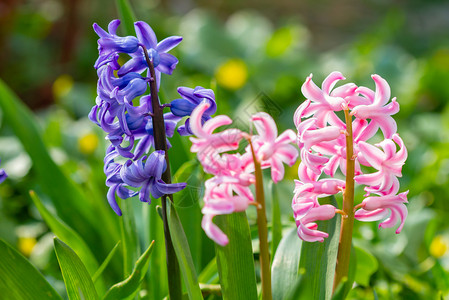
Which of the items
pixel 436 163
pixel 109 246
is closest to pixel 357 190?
pixel 436 163

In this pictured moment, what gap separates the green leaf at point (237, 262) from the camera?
0.85m

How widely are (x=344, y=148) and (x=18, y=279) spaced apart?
55cm

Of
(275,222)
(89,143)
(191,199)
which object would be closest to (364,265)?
(275,222)

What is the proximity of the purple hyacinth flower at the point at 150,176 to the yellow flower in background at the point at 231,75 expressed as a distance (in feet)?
7.23

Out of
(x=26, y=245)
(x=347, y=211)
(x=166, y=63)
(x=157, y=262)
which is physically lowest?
(x=26, y=245)

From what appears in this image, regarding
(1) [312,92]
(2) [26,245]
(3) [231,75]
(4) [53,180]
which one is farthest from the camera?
(3) [231,75]

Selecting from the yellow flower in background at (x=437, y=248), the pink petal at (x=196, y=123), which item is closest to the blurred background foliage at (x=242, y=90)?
the yellow flower in background at (x=437, y=248)

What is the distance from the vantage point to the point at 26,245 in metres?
1.74

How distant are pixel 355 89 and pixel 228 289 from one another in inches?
13.7

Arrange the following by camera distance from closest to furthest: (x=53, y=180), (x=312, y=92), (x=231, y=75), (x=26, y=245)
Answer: (x=312, y=92) → (x=53, y=180) → (x=26, y=245) → (x=231, y=75)

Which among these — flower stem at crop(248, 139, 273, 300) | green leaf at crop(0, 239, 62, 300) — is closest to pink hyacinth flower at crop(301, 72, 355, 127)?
flower stem at crop(248, 139, 273, 300)

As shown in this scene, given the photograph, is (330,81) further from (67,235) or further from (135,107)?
(67,235)

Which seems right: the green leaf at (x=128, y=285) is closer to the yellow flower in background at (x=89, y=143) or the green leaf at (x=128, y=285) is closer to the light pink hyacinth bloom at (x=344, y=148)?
the light pink hyacinth bloom at (x=344, y=148)

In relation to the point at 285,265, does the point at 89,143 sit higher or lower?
lower
